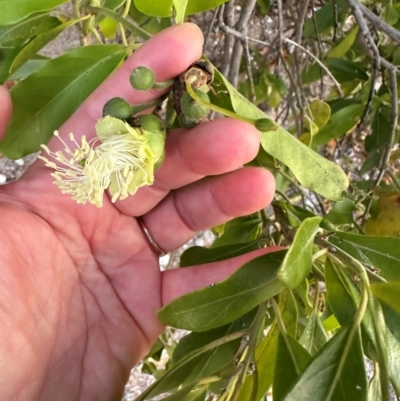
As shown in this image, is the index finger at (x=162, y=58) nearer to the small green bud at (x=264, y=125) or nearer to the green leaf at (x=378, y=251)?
the small green bud at (x=264, y=125)

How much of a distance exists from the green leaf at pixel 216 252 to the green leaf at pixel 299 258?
0.30m

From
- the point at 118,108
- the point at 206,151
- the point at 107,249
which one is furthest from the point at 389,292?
the point at 107,249

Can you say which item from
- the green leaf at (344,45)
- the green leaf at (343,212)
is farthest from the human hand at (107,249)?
the green leaf at (344,45)

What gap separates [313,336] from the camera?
0.83 meters

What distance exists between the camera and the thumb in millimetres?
833

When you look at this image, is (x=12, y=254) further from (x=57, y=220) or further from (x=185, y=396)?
(x=185, y=396)

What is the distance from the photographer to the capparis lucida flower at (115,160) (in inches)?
27.8

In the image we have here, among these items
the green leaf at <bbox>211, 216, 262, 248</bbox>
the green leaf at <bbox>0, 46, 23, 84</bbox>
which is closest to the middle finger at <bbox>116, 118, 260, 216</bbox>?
the green leaf at <bbox>211, 216, 262, 248</bbox>

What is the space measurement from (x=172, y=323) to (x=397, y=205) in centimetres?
63

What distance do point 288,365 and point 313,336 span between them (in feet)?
0.37

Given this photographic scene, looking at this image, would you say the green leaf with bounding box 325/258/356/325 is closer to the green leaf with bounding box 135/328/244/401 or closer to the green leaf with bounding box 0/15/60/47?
the green leaf with bounding box 135/328/244/401

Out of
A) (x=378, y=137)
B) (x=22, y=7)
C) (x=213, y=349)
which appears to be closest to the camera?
(x=22, y=7)

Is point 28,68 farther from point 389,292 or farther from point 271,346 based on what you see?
point 389,292

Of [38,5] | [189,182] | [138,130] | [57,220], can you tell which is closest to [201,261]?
[189,182]
